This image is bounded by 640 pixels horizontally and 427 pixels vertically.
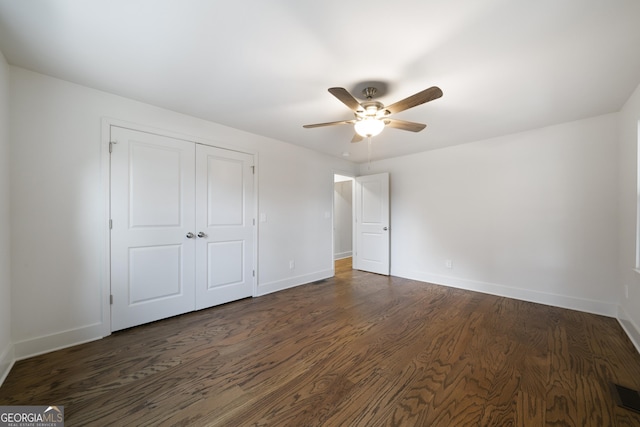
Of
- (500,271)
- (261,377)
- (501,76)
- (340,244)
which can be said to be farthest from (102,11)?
(340,244)

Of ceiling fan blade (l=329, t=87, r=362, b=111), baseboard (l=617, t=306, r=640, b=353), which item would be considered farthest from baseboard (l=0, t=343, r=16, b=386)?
baseboard (l=617, t=306, r=640, b=353)

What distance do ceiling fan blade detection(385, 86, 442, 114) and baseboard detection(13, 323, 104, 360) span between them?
3366 mm

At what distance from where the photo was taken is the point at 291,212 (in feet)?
13.1

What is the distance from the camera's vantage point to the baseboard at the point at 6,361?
1.72 meters

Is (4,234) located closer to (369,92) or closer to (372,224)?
(369,92)

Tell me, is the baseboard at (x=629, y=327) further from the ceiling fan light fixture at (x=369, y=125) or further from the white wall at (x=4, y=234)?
the white wall at (x=4, y=234)

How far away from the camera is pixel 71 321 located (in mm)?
2197

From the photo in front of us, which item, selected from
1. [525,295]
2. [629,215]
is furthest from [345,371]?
[629,215]

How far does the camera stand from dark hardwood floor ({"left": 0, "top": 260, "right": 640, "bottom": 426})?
4.75 feet

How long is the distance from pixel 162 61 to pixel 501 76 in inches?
107

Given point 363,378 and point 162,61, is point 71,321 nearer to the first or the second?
point 162,61

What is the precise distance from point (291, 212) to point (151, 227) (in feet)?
6.33

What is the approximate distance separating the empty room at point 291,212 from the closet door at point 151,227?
20 mm

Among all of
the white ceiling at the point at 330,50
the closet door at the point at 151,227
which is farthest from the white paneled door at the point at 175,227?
the white ceiling at the point at 330,50
